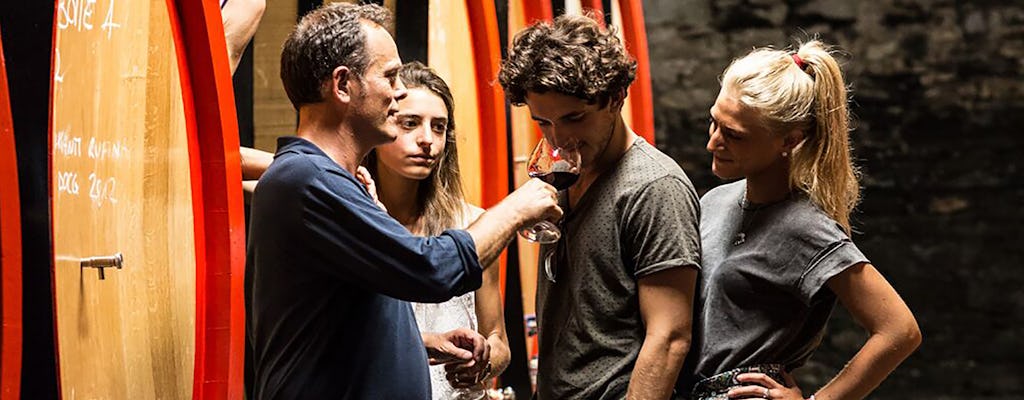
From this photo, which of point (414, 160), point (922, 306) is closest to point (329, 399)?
point (414, 160)

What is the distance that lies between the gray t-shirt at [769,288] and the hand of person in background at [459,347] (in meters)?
0.38

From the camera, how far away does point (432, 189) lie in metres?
2.69

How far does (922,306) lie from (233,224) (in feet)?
19.1

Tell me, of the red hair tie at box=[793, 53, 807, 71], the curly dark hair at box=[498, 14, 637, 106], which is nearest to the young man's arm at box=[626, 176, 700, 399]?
the curly dark hair at box=[498, 14, 637, 106]

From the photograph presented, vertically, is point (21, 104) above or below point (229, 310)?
above

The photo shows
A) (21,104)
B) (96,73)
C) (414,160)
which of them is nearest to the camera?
(21,104)

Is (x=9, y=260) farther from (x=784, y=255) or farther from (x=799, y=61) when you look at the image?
(x=799, y=61)

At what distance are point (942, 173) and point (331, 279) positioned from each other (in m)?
5.79

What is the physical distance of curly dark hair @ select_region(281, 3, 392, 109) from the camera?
1.91m

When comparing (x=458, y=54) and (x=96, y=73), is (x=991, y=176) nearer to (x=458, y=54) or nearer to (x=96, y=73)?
(x=458, y=54)

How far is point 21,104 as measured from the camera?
1278 mm

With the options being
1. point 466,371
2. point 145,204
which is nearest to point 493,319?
point 466,371

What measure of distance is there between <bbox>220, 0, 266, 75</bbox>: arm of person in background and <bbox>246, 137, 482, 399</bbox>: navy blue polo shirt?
1.13ft

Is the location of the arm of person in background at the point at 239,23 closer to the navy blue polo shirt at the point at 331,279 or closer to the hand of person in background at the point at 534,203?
the navy blue polo shirt at the point at 331,279
